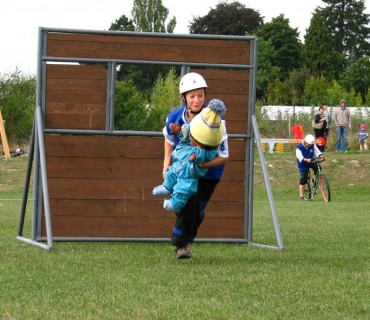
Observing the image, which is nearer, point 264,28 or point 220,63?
point 220,63

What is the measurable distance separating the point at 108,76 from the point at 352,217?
748cm

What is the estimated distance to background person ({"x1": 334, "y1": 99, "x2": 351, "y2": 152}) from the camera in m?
33.2

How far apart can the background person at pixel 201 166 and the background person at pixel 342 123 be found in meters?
24.6

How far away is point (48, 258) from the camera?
9.21m

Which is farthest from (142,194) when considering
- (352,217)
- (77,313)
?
(352,217)

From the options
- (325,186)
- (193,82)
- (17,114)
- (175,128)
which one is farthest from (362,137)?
(193,82)

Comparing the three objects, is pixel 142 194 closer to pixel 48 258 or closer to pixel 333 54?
pixel 48 258

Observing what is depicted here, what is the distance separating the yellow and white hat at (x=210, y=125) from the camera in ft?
27.8

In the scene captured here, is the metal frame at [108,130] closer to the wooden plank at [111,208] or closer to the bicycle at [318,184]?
the wooden plank at [111,208]

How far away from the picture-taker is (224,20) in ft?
300

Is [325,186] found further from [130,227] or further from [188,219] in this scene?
[188,219]

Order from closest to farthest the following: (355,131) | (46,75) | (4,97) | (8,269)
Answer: (8,269), (46,75), (355,131), (4,97)

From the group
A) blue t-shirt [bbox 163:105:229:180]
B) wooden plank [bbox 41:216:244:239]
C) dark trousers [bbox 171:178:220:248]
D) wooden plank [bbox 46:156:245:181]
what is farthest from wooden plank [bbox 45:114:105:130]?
dark trousers [bbox 171:178:220:248]

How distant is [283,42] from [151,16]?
19.4m
